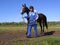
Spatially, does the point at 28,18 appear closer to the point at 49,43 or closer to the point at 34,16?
the point at 34,16

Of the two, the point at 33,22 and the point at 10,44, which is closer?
the point at 10,44

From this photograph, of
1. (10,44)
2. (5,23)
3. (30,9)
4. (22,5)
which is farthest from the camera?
(5,23)

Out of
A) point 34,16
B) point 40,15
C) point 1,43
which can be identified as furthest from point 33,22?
point 40,15

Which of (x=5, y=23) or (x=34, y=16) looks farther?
(x=5, y=23)

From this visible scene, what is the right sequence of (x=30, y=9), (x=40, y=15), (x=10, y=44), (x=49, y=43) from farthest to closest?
(x=40, y=15) → (x=30, y=9) → (x=10, y=44) → (x=49, y=43)

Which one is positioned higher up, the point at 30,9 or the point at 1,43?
the point at 30,9

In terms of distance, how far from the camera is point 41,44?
13.0m

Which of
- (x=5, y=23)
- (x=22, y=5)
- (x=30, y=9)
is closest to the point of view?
(x=30, y=9)

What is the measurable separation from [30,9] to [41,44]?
468 cm

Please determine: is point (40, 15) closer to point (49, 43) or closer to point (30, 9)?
point (30, 9)

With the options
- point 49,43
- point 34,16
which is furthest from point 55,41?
point 34,16

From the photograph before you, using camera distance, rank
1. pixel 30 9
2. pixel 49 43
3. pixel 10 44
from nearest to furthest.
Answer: pixel 49 43
pixel 10 44
pixel 30 9

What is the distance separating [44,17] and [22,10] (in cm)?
537

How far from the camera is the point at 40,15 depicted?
912 inches
